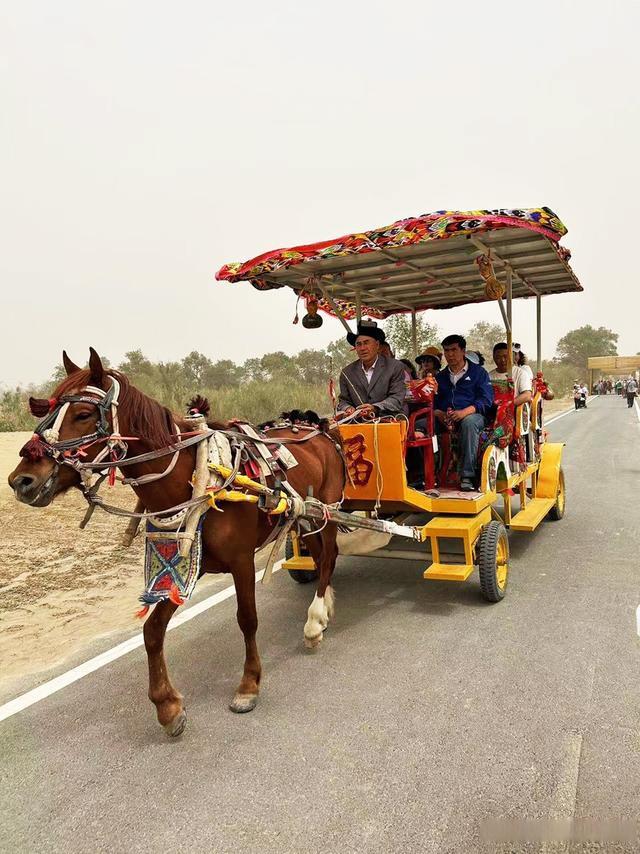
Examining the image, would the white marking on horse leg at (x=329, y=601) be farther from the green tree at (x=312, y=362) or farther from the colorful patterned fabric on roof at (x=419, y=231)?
the green tree at (x=312, y=362)

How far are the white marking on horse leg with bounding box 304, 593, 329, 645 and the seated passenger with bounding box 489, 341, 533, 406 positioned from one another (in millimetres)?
3160

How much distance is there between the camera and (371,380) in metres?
5.37

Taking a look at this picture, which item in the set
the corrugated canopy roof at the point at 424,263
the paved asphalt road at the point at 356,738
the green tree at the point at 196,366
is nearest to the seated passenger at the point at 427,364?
the corrugated canopy roof at the point at 424,263

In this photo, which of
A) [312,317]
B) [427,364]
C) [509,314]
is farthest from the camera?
[427,364]

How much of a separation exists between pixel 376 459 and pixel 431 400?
104cm

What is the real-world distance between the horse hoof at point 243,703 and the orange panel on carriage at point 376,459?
193 cm

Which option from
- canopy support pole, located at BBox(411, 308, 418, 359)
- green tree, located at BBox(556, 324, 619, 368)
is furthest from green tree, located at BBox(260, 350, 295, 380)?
green tree, located at BBox(556, 324, 619, 368)

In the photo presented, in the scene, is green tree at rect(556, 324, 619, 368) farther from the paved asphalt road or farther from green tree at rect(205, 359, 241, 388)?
the paved asphalt road

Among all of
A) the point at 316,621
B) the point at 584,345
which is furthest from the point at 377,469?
the point at 584,345

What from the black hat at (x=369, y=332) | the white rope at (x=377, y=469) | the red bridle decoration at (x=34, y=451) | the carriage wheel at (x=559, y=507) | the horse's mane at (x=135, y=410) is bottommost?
the carriage wheel at (x=559, y=507)

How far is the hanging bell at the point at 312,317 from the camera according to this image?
20.2 feet

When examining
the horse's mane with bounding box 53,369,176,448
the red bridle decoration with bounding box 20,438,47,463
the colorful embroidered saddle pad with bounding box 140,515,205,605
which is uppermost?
the horse's mane with bounding box 53,369,176,448

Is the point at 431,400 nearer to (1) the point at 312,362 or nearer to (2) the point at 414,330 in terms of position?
(2) the point at 414,330

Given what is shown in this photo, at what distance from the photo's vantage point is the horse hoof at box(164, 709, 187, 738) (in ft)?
10.3
